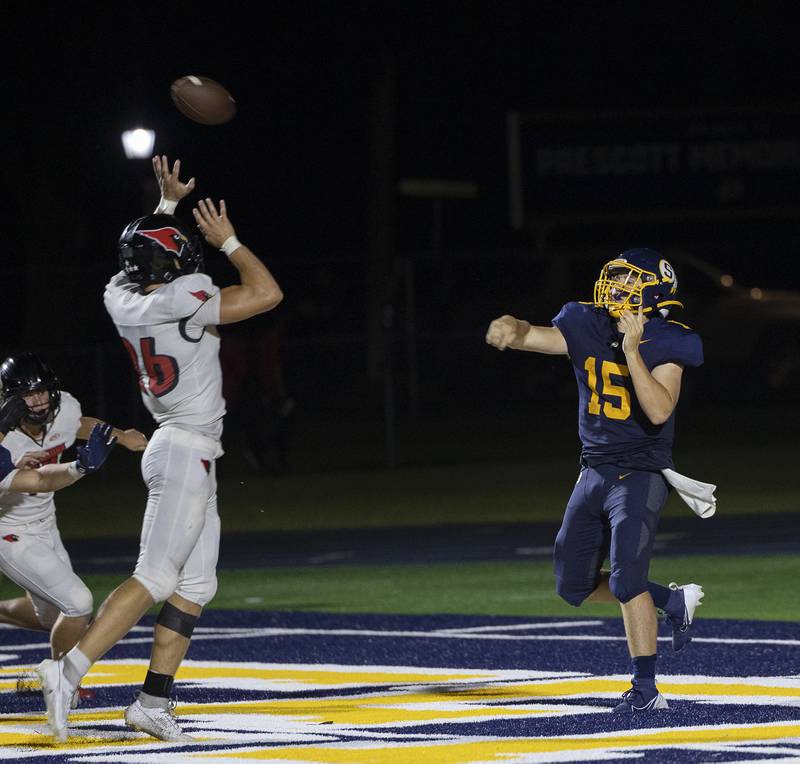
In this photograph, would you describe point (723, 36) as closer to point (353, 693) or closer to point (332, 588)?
point (332, 588)

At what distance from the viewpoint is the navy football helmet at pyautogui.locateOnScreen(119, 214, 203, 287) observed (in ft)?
28.9

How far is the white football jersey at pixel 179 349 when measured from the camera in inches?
342

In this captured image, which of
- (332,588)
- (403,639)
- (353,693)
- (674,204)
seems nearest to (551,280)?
(674,204)

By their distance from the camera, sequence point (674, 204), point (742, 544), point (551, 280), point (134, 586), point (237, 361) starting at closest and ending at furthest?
point (134, 586), point (742, 544), point (237, 361), point (551, 280), point (674, 204)

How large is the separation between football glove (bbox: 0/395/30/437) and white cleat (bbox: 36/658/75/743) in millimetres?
1525

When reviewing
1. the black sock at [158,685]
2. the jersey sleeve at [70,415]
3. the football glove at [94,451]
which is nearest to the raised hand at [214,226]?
the football glove at [94,451]

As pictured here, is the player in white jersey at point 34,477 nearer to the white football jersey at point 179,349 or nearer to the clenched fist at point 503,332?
the white football jersey at point 179,349

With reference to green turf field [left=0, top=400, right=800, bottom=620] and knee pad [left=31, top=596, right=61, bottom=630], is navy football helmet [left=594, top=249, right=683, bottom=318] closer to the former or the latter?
knee pad [left=31, top=596, right=61, bottom=630]

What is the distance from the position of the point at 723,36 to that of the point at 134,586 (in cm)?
3528

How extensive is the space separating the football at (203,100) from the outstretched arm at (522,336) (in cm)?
202

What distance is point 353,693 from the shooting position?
9875 millimetres

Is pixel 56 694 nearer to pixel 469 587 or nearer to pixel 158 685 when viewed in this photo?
pixel 158 685

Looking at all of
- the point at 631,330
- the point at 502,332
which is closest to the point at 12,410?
the point at 502,332

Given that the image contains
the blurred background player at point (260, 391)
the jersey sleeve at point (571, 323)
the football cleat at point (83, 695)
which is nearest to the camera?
the jersey sleeve at point (571, 323)
